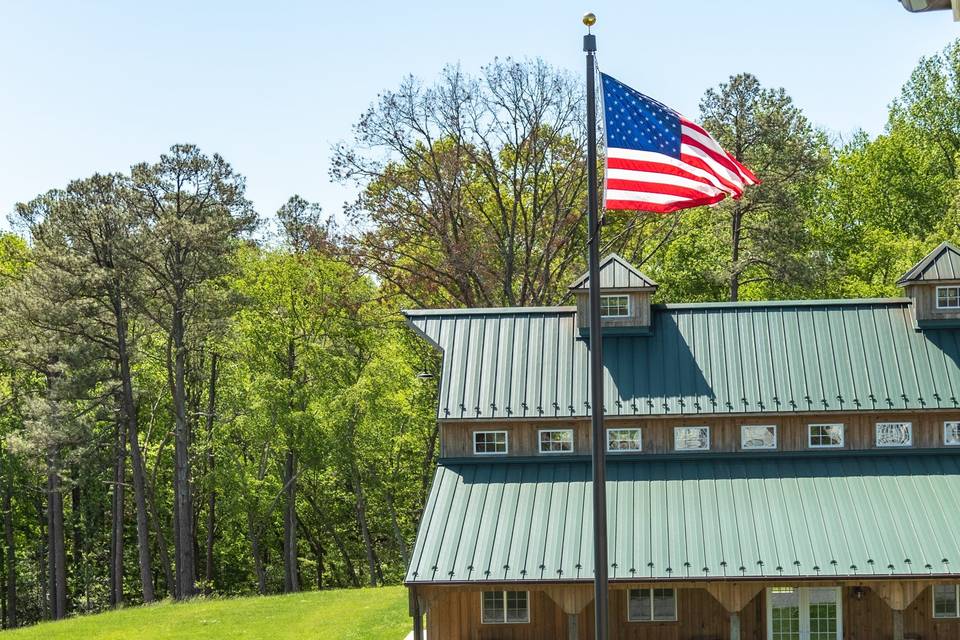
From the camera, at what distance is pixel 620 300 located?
1007 inches

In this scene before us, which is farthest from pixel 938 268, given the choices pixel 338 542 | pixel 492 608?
pixel 338 542

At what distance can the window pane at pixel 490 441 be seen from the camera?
2444 cm

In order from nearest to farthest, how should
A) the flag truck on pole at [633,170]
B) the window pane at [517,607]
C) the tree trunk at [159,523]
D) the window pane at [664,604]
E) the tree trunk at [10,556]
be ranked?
the flag truck on pole at [633,170] < the window pane at [664,604] < the window pane at [517,607] < the tree trunk at [159,523] < the tree trunk at [10,556]

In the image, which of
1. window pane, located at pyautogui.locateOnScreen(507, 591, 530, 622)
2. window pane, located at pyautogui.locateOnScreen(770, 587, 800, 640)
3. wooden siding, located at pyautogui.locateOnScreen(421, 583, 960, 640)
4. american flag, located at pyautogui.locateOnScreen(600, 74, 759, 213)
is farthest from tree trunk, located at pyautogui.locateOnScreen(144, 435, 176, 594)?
american flag, located at pyautogui.locateOnScreen(600, 74, 759, 213)

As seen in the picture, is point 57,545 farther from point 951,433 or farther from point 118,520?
point 951,433

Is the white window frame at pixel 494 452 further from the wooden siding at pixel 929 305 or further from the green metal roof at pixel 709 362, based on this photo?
the wooden siding at pixel 929 305

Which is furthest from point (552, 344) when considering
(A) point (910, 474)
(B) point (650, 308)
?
(A) point (910, 474)

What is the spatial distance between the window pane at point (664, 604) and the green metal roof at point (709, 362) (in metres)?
4.03

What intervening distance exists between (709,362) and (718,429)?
5.64ft

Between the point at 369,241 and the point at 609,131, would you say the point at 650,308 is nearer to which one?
the point at 609,131

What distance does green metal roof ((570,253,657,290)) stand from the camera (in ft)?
82.8

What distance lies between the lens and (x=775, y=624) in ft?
72.0

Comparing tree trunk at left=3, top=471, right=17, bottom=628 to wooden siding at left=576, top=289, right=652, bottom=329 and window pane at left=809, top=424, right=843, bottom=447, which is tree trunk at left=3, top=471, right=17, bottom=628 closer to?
wooden siding at left=576, top=289, right=652, bottom=329

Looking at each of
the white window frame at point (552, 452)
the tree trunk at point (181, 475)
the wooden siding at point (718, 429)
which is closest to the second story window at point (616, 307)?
the wooden siding at point (718, 429)
